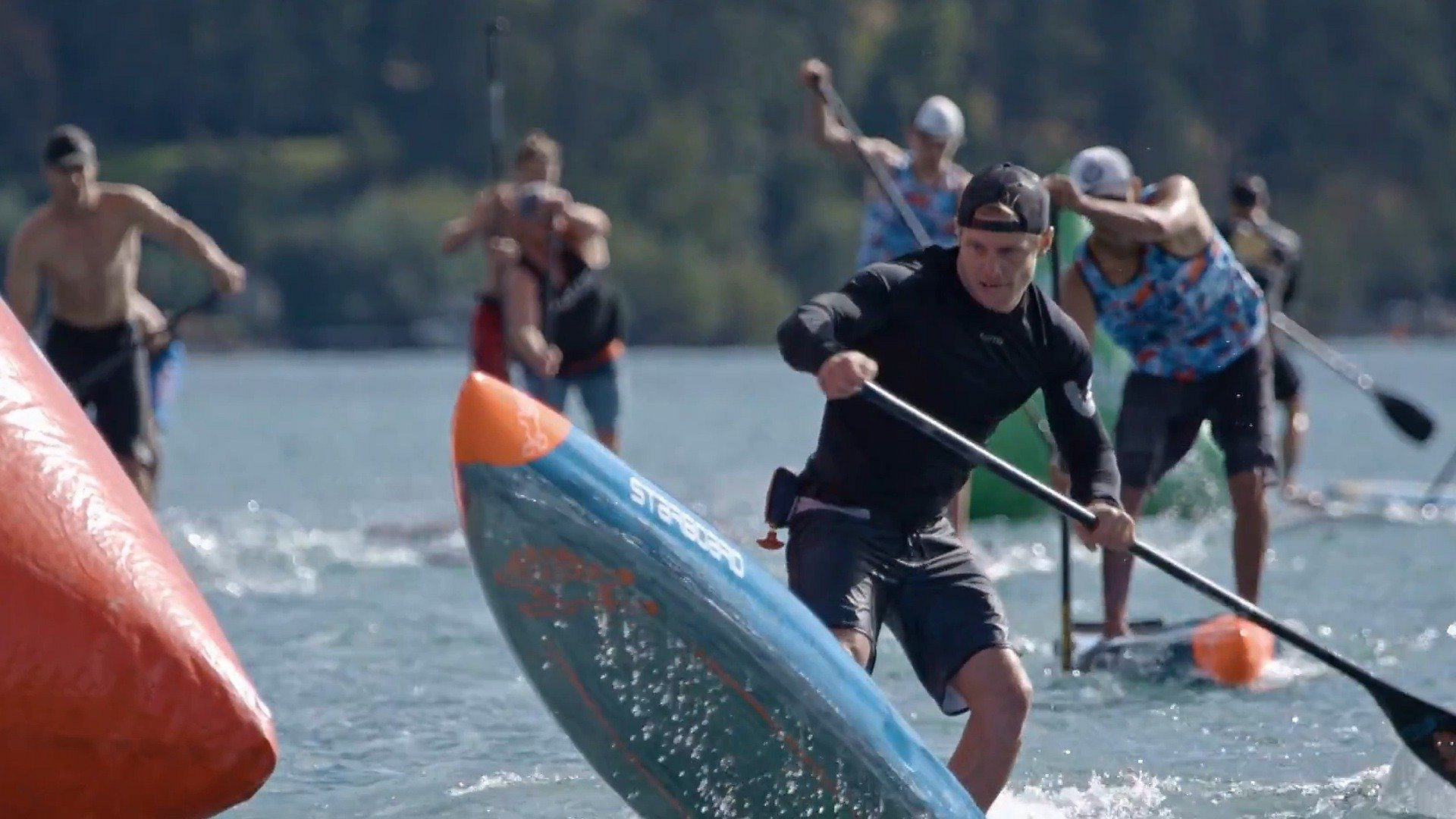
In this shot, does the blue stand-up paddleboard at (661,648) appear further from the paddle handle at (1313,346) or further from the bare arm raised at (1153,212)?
the paddle handle at (1313,346)

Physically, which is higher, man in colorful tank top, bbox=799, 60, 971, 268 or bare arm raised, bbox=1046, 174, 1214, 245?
bare arm raised, bbox=1046, 174, 1214, 245

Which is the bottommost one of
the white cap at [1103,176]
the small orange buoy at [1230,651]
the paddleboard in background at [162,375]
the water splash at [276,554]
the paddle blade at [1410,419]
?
the water splash at [276,554]

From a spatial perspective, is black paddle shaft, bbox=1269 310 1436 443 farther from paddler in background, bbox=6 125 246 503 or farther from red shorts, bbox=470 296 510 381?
paddler in background, bbox=6 125 246 503

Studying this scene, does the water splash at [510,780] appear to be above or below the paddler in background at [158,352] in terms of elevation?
above

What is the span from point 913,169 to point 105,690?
18.8 feet

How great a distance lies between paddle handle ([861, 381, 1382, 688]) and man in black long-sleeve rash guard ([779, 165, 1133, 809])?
9cm

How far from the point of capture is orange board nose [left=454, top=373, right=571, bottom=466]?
205 inches

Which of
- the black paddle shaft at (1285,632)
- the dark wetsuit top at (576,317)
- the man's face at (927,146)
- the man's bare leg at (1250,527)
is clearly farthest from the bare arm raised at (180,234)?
the black paddle shaft at (1285,632)

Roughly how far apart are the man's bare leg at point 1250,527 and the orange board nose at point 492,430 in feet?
13.0

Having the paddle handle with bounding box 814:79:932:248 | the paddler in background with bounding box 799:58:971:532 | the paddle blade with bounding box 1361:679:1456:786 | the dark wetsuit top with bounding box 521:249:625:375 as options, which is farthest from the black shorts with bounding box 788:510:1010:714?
the dark wetsuit top with bounding box 521:249:625:375

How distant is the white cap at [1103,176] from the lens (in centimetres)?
832

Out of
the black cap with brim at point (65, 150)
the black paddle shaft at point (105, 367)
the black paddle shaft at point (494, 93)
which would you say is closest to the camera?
the black cap with brim at point (65, 150)

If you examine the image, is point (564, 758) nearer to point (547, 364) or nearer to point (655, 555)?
point (655, 555)

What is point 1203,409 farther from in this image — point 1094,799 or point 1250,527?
point 1094,799
